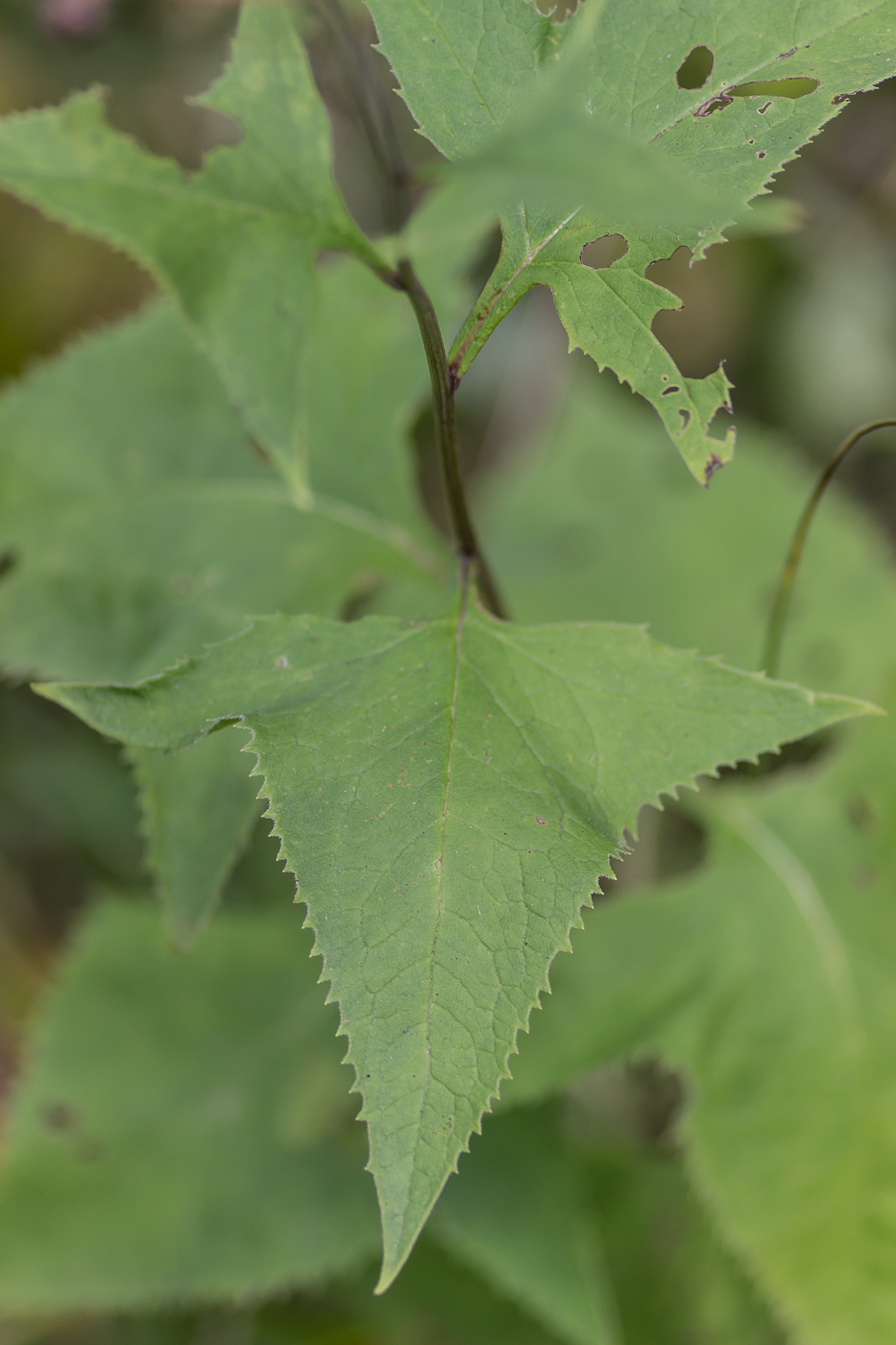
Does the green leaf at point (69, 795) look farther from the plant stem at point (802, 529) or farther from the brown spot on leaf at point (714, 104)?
the brown spot on leaf at point (714, 104)

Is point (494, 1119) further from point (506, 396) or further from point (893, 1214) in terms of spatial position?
point (506, 396)

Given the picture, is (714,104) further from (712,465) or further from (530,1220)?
(530,1220)

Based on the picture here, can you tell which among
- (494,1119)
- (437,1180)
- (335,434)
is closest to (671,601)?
(335,434)

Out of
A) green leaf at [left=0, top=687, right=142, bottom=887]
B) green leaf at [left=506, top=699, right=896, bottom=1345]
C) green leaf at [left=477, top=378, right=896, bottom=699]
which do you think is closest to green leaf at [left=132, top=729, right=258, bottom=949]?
green leaf at [left=506, top=699, right=896, bottom=1345]

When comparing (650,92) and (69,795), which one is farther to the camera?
(69,795)

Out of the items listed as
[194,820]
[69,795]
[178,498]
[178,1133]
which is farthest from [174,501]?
[69,795]
